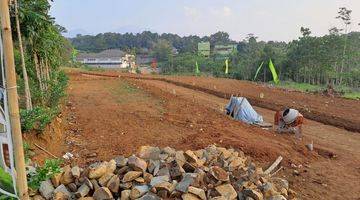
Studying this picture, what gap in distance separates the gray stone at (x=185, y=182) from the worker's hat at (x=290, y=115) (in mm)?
8111

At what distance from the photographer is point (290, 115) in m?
13.7

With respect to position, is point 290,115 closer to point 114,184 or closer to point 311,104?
point 114,184

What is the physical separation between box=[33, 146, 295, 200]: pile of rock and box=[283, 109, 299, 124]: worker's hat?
6807 mm

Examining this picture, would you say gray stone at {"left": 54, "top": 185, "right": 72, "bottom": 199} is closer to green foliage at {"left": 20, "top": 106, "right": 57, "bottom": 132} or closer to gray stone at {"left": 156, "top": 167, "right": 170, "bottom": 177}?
gray stone at {"left": 156, "top": 167, "right": 170, "bottom": 177}

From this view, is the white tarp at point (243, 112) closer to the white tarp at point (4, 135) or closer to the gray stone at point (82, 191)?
the gray stone at point (82, 191)

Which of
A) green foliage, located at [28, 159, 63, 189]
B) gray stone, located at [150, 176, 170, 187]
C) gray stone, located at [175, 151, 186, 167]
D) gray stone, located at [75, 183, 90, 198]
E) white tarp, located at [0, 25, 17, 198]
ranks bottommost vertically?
gray stone, located at [75, 183, 90, 198]

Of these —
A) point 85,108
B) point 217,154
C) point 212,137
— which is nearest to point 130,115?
point 85,108

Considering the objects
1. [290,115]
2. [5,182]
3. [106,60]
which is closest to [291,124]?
[290,115]

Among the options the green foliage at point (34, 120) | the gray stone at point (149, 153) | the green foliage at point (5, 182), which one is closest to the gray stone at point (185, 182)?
the gray stone at point (149, 153)

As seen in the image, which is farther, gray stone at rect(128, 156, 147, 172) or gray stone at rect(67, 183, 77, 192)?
gray stone at rect(128, 156, 147, 172)

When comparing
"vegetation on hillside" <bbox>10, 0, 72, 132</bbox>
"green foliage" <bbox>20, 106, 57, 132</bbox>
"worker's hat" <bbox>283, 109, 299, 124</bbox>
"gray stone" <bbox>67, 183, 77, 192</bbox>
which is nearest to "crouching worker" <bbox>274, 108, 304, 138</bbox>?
"worker's hat" <bbox>283, 109, 299, 124</bbox>

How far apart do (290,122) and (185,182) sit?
8401mm

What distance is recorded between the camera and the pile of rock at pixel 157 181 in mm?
6055

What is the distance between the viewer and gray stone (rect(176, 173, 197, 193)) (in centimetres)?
608
